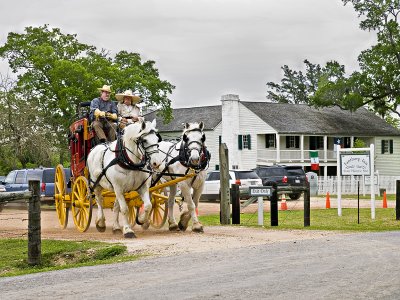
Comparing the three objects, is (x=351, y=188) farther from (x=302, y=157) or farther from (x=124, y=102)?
(x=124, y=102)

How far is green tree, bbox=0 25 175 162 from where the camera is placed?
5794 centimetres

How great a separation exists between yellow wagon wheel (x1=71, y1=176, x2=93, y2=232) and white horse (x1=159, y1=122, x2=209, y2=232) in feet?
6.35

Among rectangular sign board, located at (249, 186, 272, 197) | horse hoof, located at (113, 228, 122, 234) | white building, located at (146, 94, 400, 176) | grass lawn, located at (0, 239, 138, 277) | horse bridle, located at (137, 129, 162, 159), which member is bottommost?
grass lawn, located at (0, 239, 138, 277)

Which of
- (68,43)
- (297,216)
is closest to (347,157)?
(297,216)

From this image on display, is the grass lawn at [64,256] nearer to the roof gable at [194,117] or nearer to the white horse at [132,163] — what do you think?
the white horse at [132,163]

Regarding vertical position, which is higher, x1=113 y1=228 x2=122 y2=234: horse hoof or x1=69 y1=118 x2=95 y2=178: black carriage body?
x1=69 y1=118 x2=95 y2=178: black carriage body

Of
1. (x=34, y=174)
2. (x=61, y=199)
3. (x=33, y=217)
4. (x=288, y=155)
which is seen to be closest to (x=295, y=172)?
(x=34, y=174)

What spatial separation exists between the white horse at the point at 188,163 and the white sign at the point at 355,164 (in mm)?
7024

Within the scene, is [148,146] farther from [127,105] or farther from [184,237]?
[127,105]

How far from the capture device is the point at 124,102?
1989 cm

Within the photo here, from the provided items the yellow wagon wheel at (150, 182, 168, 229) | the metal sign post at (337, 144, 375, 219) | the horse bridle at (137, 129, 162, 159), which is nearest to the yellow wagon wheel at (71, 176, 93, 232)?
the yellow wagon wheel at (150, 182, 168, 229)

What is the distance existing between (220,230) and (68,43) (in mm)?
45230

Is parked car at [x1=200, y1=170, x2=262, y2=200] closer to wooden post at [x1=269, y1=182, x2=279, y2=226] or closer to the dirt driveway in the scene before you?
wooden post at [x1=269, y1=182, x2=279, y2=226]

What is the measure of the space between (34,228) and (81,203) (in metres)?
5.69
